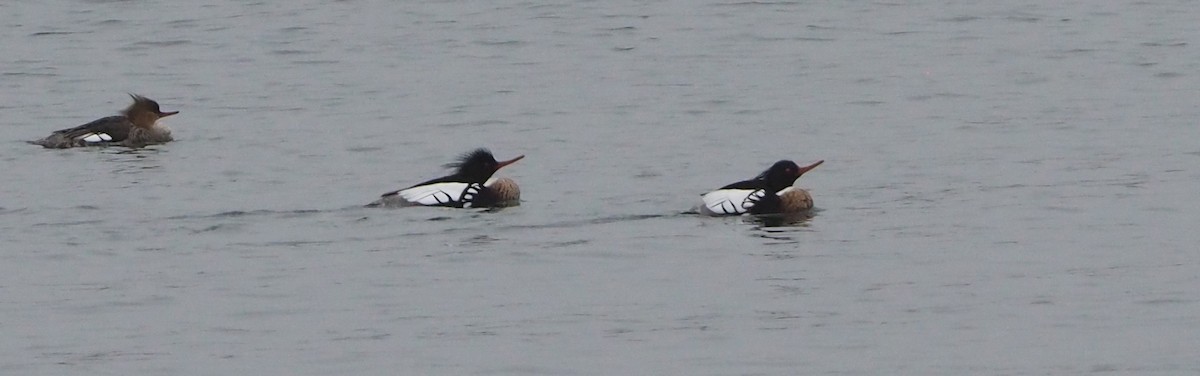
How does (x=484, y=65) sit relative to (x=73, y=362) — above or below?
below

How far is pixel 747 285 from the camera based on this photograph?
509 inches

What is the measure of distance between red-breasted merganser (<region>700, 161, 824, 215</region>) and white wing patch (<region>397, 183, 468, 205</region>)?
1.98m

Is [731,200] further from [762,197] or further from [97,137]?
[97,137]

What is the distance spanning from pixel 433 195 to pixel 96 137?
588 cm

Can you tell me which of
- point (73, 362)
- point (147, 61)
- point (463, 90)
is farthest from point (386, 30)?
point (73, 362)

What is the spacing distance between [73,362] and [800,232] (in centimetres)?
609

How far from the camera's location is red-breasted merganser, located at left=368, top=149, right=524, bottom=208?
16.7 meters

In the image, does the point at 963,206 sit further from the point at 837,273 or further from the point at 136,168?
the point at 136,168

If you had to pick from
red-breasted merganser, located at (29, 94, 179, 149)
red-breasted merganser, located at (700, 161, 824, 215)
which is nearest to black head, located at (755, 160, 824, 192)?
red-breasted merganser, located at (700, 161, 824, 215)

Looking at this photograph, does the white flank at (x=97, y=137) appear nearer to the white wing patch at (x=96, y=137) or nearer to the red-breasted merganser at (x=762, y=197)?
the white wing patch at (x=96, y=137)

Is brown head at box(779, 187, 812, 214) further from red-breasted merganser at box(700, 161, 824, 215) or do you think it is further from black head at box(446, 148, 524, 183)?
black head at box(446, 148, 524, 183)

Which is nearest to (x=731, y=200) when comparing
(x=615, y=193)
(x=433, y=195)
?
(x=615, y=193)

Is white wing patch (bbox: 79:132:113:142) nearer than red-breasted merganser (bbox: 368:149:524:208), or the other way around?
red-breasted merganser (bbox: 368:149:524:208)

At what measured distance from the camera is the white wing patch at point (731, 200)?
16.1m
